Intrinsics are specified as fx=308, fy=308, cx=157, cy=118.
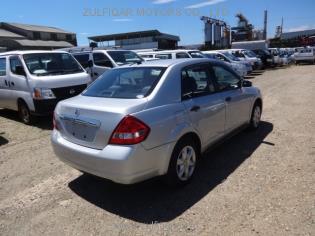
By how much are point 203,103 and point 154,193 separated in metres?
1.38

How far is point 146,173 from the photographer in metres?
3.42

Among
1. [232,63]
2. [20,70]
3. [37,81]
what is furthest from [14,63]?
[232,63]

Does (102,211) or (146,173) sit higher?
(146,173)

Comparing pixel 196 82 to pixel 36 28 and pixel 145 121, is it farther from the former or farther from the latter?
pixel 36 28

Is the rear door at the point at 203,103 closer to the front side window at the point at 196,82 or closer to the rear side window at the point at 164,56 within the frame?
the front side window at the point at 196,82

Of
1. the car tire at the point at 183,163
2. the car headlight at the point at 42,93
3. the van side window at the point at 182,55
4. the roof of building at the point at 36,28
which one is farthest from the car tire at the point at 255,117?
the roof of building at the point at 36,28

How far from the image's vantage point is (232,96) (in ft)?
16.7

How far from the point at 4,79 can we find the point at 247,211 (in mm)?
7372

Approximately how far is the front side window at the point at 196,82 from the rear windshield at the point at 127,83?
0.37m

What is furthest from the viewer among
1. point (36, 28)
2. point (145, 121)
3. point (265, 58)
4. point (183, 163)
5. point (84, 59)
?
point (36, 28)

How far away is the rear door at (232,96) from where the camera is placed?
16.1 ft

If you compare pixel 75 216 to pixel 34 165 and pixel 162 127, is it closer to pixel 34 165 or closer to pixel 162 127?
pixel 162 127

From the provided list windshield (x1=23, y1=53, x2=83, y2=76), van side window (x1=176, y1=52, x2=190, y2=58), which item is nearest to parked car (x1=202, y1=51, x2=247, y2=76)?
van side window (x1=176, y1=52, x2=190, y2=58)

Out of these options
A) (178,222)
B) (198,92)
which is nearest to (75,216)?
(178,222)
